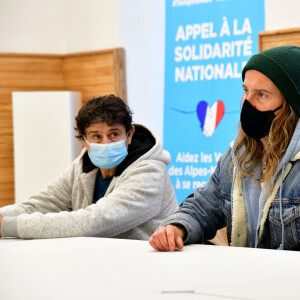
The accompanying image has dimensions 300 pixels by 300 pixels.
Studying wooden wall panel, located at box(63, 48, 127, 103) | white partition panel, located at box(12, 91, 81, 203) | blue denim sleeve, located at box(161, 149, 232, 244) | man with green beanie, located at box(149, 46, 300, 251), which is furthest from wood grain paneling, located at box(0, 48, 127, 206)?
man with green beanie, located at box(149, 46, 300, 251)

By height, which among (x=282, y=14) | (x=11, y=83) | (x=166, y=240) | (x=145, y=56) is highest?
(x=282, y=14)

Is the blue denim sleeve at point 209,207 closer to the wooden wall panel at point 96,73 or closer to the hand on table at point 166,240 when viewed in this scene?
the hand on table at point 166,240

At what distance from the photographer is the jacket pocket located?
206 centimetres

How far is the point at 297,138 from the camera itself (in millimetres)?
2102

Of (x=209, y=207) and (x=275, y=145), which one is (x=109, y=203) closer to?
(x=209, y=207)

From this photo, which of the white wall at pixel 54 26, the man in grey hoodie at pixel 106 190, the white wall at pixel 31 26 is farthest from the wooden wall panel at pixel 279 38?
the white wall at pixel 31 26

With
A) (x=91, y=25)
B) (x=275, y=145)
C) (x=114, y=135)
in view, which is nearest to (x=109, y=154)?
(x=114, y=135)

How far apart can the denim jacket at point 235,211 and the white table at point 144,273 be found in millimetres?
115

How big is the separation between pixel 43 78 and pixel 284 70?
4.58 m

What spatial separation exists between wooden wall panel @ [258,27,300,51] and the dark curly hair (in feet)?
6.82

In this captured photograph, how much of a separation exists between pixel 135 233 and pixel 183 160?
257 cm

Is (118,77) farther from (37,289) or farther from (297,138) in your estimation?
(37,289)

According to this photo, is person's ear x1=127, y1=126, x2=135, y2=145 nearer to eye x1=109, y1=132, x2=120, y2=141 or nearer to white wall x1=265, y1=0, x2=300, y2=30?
eye x1=109, y1=132, x2=120, y2=141

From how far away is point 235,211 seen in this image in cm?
221
